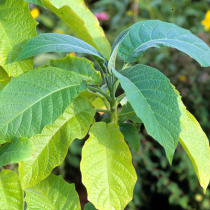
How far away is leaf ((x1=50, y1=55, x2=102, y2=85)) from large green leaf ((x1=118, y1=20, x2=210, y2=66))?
86 millimetres

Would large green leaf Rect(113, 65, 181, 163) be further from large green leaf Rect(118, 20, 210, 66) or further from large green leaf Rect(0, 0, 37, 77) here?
large green leaf Rect(0, 0, 37, 77)

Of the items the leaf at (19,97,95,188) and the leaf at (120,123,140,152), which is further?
the leaf at (120,123,140,152)

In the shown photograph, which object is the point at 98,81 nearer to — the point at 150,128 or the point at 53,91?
the point at 53,91

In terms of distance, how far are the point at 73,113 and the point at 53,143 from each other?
0.28 feet

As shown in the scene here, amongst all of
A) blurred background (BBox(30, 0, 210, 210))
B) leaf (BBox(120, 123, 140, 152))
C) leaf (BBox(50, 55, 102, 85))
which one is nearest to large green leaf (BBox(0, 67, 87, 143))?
leaf (BBox(50, 55, 102, 85))

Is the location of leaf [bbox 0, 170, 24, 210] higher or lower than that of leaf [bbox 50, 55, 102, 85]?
lower

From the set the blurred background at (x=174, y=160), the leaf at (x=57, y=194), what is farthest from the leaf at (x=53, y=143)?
the blurred background at (x=174, y=160)

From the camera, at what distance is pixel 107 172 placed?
64 cm

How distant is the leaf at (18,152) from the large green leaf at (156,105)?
211 millimetres

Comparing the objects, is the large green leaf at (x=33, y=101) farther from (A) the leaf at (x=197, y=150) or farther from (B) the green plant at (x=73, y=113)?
(A) the leaf at (x=197, y=150)

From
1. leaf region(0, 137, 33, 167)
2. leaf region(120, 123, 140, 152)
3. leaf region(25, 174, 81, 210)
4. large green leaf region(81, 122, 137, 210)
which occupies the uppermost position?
leaf region(0, 137, 33, 167)

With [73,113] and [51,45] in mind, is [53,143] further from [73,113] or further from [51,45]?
[51,45]

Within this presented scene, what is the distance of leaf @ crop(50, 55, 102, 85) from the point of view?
743 millimetres

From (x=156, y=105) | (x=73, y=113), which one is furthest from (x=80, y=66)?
(x=156, y=105)
